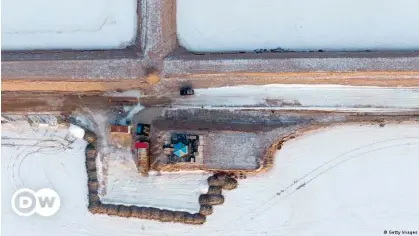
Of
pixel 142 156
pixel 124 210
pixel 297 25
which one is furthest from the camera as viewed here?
pixel 124 210

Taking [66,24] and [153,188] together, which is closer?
[66,24]

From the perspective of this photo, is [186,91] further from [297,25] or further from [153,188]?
[297,25]

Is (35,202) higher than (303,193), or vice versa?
(303,193)

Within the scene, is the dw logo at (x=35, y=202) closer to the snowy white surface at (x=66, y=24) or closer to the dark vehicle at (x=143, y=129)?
the dark vehicle at (x=143, y=129)

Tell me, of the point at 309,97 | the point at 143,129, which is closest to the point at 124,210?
the point at 143,129

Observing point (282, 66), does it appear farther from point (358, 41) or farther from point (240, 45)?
point (358, 41)

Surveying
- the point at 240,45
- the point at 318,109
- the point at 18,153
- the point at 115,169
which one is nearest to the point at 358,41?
the point at 318,109
